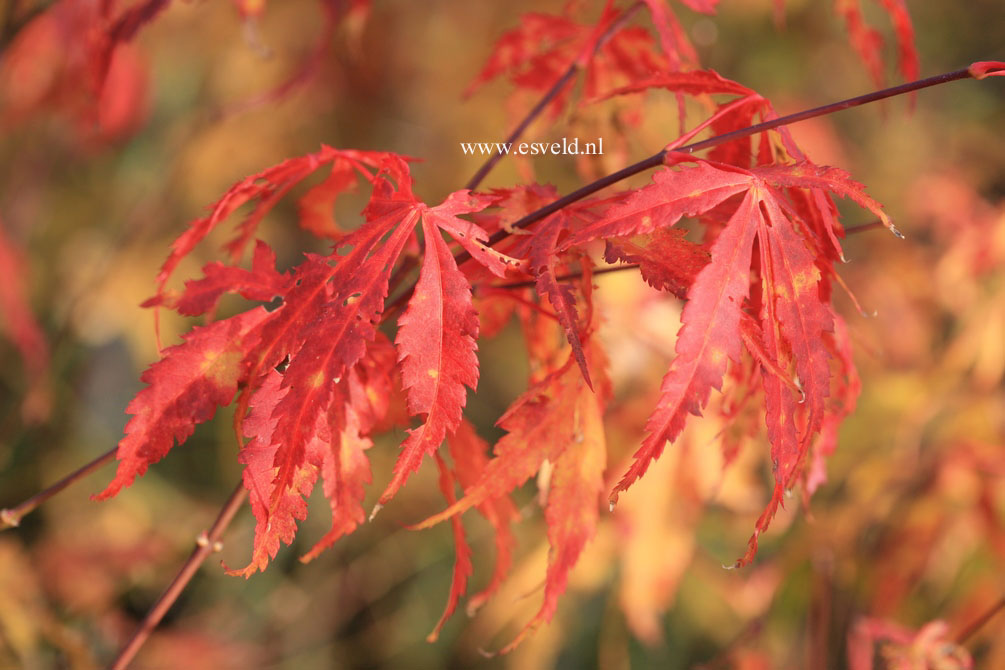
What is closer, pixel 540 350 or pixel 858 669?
pixel 540 350

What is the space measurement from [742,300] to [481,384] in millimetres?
1477

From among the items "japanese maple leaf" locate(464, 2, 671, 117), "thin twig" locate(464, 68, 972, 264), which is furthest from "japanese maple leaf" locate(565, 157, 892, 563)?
"japanese maple leaf" locate(464, 2, 671, 117)

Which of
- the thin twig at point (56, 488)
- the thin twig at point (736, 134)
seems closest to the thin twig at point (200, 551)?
the thin twig at point (56, 488)

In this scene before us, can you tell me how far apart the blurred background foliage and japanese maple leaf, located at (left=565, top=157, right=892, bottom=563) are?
38 centimetres

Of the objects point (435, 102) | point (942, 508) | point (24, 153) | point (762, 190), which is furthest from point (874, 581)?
point (24, 153)

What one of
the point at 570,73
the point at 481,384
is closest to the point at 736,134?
the point at 570,73

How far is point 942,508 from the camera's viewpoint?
42.8 inches

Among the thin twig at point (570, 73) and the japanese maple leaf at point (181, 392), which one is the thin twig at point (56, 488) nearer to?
the japanese maple leaf at point (181, 392)

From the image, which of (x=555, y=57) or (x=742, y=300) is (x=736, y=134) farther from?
(x=555, y=57)

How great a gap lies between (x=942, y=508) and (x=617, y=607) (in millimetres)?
598

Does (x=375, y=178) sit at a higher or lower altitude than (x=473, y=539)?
higher

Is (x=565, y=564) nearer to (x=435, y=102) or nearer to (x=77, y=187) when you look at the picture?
(x=435, y=102)

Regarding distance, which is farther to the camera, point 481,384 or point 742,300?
point 481,384

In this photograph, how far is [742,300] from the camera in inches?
14.6
